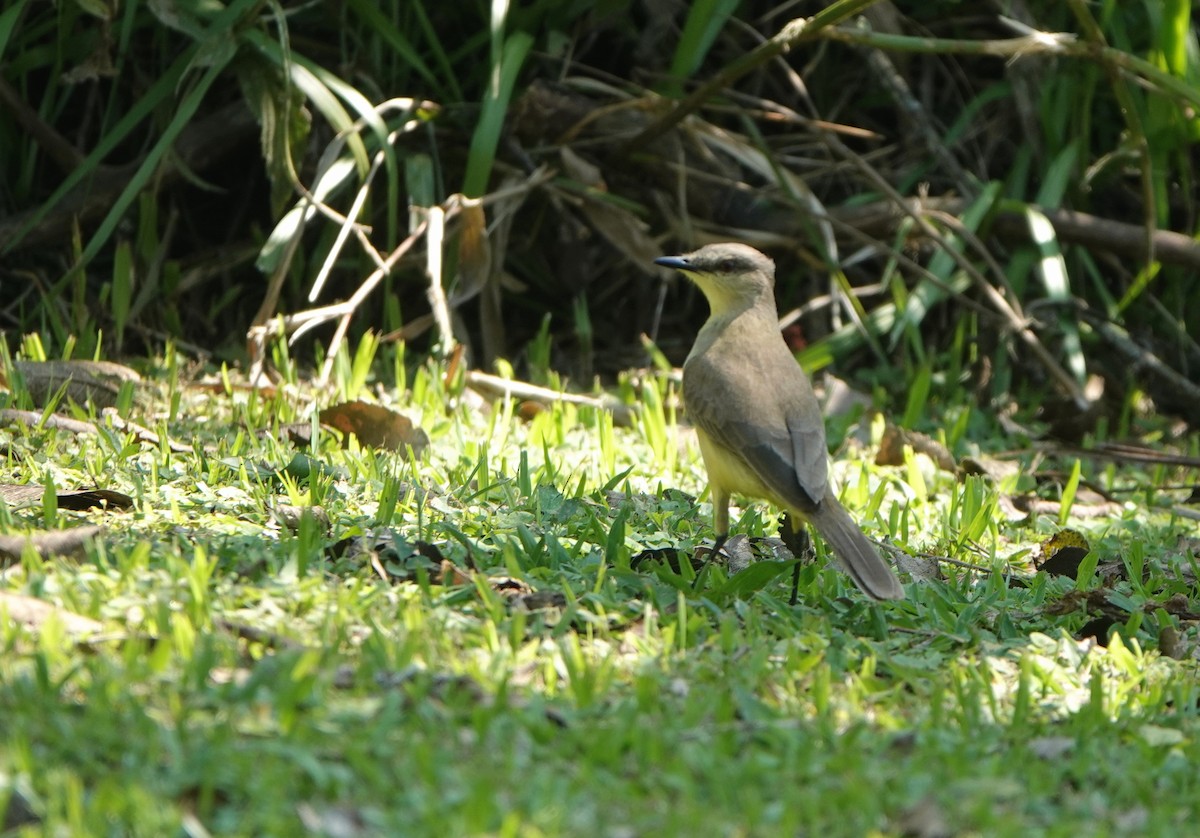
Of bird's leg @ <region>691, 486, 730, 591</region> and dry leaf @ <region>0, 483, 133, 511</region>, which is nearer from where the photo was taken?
dry leaf @ <region>0, 483, 133, 511</region>

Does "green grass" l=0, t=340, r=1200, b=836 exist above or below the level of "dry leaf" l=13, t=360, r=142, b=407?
above

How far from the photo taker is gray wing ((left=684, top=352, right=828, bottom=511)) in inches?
170

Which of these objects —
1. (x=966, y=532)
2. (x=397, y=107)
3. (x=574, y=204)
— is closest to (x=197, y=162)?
(x=397, y=107)

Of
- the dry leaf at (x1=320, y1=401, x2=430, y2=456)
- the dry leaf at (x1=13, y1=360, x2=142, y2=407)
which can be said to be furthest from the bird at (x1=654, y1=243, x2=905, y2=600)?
the dry leaf at (x1=13, y1=360, x2=142, y2=407)

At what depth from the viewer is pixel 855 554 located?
4.04 metres

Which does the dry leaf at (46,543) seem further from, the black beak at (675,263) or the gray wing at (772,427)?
the black beak at (675,263)

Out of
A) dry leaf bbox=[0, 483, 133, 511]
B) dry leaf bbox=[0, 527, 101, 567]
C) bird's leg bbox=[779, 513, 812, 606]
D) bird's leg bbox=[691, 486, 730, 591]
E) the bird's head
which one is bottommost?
bird's leg bbox=[779, 513, 812, 606]

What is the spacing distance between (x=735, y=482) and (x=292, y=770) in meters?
2.20

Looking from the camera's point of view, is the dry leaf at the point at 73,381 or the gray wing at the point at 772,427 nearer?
the gray wing at the point at 772,427

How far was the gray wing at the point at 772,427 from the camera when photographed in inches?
170

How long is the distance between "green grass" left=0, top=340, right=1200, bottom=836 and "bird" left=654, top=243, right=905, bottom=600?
16 cm

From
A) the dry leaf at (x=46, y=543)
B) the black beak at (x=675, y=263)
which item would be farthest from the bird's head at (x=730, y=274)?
the dry leaf at (x=46, y=543)

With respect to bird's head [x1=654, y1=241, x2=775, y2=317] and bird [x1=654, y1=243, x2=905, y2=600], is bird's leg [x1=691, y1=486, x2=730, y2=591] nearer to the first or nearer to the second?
bird [x1=654, y1=243, x2=905, y2=600]

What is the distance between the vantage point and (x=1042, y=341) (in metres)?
7.62
